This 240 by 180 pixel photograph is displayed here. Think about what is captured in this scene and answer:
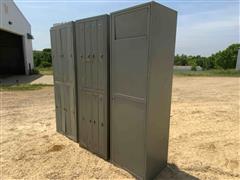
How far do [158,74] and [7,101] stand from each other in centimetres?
636

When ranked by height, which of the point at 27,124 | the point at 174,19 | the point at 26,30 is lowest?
the point at 27,124

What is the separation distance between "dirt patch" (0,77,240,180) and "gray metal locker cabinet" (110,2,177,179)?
38cm

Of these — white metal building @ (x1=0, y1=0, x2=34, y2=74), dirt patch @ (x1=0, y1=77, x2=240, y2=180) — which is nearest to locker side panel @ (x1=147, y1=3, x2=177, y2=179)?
dirt patch @ (x1=0, y1=77, x2=240, y2=180)

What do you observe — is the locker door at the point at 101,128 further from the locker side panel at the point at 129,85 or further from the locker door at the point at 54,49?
the locker door at the point at 54,49

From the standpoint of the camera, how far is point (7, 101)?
22.5ft

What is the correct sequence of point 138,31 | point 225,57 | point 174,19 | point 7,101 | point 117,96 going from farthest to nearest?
point 225,57 → point 7,101 → point 117,96 → point 174,19 → point 138,31

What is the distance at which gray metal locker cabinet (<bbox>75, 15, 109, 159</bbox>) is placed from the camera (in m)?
2.73

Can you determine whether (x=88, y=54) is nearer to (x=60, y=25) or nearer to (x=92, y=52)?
(x=92, y=52)

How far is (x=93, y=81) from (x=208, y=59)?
4860 cm

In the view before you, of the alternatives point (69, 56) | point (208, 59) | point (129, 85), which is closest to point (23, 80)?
point (69, 56)

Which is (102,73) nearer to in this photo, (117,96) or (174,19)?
(117,96)

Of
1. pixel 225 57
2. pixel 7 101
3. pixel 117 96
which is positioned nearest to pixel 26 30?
pixel 7 101

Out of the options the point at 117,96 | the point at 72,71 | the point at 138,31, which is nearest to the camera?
the point at 138,31

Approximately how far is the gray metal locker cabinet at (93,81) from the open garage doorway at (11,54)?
52.7ft
